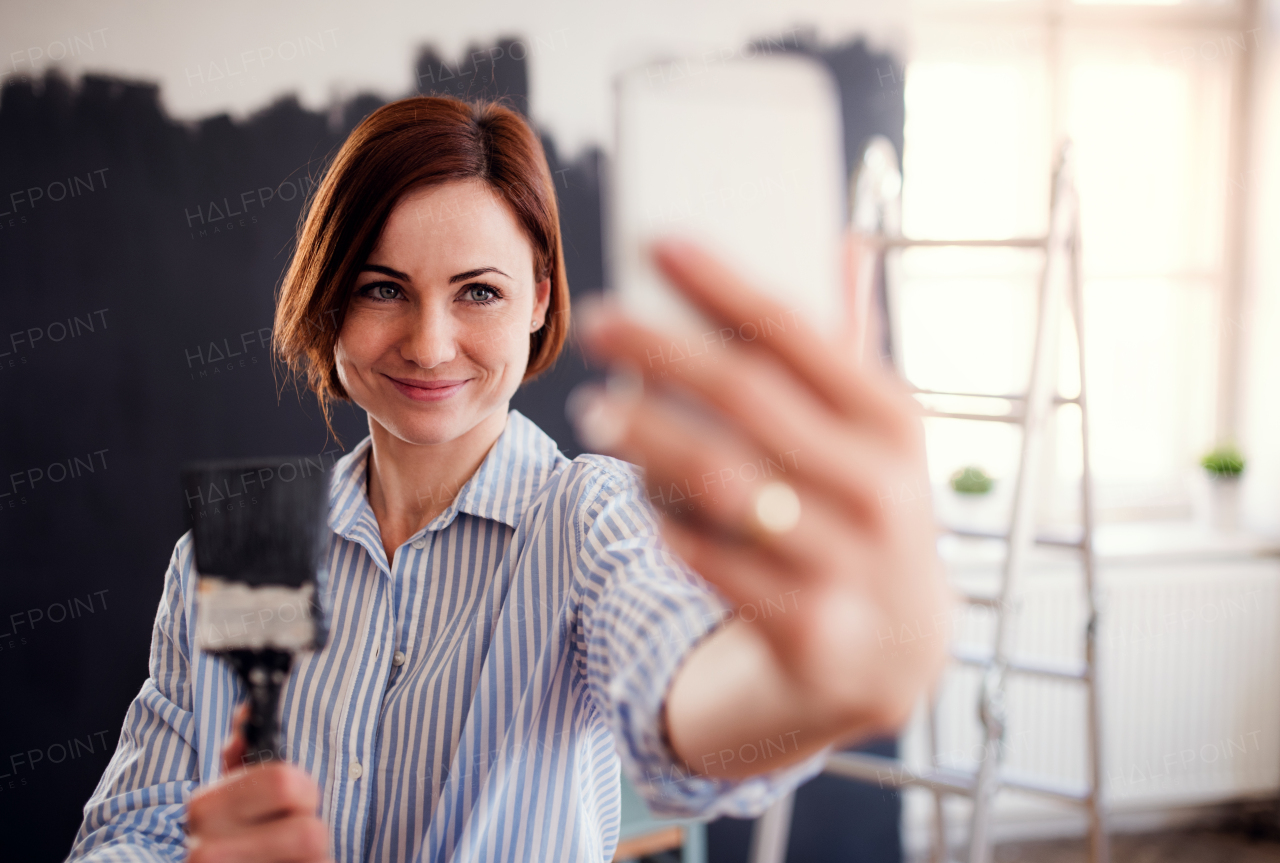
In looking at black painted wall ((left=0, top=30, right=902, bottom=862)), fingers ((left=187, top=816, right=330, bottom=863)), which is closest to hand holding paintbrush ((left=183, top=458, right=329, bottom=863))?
fingers ((left=187, top=816, right=330, bottom=863))

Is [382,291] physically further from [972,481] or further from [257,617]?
[972,481]

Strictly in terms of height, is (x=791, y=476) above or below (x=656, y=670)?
above

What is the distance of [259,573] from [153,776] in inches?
14.9

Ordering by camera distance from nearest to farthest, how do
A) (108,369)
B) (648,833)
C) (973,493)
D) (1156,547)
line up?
1. (108,369)
2. (648,833)
3. (973,493)
4. (1156,547)

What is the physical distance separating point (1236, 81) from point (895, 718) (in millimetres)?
2546

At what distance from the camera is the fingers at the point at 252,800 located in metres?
0.52

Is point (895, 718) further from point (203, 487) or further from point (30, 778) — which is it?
point (30, 778)

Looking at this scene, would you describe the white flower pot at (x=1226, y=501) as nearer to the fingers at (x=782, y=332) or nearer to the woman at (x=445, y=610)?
the woman at (x=445, y=610)

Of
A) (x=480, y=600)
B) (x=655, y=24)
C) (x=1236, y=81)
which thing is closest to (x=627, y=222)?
(x=480, y=600)

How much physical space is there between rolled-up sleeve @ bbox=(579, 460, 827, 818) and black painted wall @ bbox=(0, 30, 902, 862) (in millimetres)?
742

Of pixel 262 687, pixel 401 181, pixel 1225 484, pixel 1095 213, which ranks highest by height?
pixel 1095 213

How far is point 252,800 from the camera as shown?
529 mm

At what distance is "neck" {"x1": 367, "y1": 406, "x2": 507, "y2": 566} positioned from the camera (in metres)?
0.85

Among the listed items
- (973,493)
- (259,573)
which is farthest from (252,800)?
(973,493)
